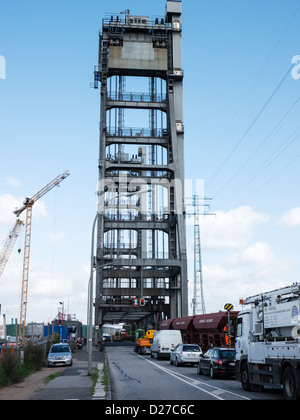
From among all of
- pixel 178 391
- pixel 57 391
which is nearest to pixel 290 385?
pixel 178 391

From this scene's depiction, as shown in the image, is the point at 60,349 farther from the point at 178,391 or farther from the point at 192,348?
the point at 178,391

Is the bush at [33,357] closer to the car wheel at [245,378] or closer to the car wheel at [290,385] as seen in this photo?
the car wheel at [245,378]

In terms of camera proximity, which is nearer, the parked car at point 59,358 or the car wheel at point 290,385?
the car wheel at point 290,385

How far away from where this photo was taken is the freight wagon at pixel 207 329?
34.1 metres

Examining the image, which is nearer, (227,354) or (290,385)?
(290,385)

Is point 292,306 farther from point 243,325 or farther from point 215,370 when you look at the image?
point 215,370

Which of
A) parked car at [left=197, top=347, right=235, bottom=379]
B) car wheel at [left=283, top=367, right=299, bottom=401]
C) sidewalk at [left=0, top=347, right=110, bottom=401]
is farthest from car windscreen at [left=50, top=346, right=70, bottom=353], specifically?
car wheel at [left=283, top=367, right=299, bottom=401]

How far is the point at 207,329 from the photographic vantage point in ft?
125

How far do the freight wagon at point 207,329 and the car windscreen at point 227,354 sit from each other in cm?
414

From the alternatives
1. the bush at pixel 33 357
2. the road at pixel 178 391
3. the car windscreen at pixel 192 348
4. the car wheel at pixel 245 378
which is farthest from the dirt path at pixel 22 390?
the car windscreen at pixel 192 348

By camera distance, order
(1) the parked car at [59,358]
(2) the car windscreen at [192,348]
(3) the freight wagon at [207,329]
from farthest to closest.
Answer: (3) the freight wagon at [207,329], (1) the parked car at [59,358], (2) the car windscreen at [192,348]

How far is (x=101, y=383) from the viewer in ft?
68.4

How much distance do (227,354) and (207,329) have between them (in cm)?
1335

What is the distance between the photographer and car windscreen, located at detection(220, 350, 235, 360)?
24.6 meters
